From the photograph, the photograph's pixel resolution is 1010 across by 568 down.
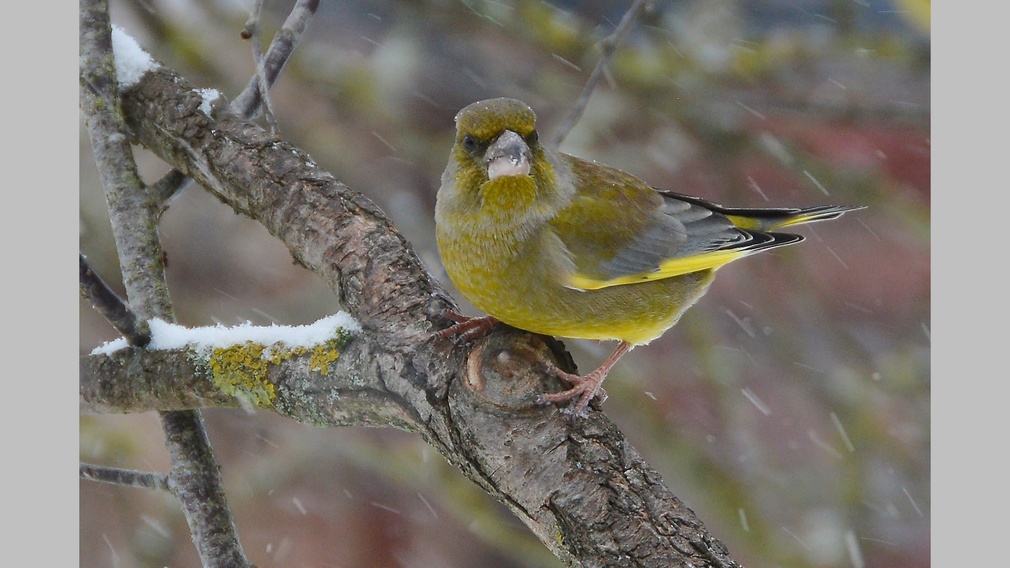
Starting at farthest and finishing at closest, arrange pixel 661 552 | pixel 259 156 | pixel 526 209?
pixel 259 156 → pixel 526 209 → pixel 661 552

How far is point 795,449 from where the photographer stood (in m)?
2.10

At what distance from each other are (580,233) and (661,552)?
0.53 m

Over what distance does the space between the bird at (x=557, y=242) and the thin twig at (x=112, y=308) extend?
497 millimetres

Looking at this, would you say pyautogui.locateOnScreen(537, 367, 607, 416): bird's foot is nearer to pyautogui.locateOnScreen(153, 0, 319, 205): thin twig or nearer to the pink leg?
the pink leg

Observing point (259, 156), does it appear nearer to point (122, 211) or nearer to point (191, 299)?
point (122, 211)

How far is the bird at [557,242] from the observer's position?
1276mm

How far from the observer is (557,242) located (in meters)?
1.32

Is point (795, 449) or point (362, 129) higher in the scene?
point (362, 129)

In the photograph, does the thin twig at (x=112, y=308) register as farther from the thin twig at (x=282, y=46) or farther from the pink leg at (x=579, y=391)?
the pink leg at (x=579, y=391)

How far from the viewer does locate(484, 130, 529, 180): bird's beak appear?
1.24 m

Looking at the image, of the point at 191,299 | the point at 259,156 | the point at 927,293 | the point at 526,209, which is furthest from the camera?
the point at 191,299

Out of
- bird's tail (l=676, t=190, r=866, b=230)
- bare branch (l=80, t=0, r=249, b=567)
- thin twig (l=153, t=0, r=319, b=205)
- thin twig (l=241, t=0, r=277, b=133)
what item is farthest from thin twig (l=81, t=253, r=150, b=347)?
bird's tail (l=676, t=190, r=866, b=230)

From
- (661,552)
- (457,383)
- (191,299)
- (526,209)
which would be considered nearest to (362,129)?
(191,299)

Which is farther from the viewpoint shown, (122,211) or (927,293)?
(927,293)
